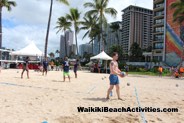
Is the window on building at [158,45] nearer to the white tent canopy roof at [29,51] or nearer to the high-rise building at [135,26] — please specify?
the high-rise building at [135,26]

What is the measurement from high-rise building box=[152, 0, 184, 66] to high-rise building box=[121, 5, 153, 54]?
40.1m

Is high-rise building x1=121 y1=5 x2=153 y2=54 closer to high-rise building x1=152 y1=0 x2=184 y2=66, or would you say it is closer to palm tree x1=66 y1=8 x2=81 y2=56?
high-rise building x1=152 y1=0 x2=184 y2=66

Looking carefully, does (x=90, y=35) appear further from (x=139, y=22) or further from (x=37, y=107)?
(x=139, y=22)

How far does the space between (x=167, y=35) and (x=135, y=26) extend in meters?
53.4

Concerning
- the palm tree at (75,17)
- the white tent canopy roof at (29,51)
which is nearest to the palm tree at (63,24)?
the palm tree at (75,17)

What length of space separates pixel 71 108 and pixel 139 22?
107 metres

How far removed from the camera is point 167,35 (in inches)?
2282

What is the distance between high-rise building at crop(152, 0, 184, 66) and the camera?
53781 mm

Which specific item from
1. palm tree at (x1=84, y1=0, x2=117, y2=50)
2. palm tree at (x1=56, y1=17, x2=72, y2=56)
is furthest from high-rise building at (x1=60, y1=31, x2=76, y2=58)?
palm tree at (x1=84, y1=0, x2=117, y2=50)

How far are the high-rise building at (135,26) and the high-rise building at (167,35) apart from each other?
4013cm

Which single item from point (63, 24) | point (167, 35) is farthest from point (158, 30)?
point (63, 24)

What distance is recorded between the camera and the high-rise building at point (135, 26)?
10850 cm

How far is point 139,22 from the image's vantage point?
109812mm

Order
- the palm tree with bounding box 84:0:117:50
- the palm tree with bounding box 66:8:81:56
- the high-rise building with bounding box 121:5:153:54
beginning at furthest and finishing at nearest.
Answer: the high-rise building with bounding box 121:5:153:54 → the palm tree with bounding box 66:8:81:56 → the palm tree with bounding box 84:0:117:50
